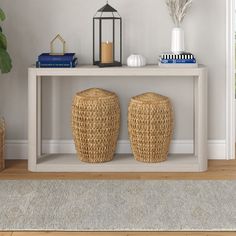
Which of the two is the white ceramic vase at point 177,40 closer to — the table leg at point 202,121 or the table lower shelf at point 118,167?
the table leg at point 202,121

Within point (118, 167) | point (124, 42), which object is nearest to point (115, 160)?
point (118, 167)

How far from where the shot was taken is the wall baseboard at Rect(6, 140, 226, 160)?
13.5 feet

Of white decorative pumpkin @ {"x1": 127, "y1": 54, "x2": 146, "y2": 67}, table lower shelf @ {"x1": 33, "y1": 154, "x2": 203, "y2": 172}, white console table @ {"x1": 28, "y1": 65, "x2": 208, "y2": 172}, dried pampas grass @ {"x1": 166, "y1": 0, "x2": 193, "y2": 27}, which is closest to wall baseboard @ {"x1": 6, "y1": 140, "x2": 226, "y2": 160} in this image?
white console table @ {"x1": 28, "y1": 65, "x2": 208, "y2": 172}

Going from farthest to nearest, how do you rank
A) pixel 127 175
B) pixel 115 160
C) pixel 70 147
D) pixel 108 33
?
pixel 70 147, pixel 108 33, pixel 115 160, pixel 127 175

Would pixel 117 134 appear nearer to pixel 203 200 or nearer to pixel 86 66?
pixel 86 66

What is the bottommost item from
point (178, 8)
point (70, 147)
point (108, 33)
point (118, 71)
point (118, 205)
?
point (118, 205)

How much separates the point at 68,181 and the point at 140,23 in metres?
1.28

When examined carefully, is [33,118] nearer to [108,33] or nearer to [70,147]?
[70,147]

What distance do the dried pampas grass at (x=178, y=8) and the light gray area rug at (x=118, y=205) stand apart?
1172 mm

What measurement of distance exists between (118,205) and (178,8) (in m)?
1.56

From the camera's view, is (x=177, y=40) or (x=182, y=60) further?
(x=177, y=40)

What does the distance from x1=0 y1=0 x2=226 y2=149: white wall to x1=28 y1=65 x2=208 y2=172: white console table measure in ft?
0.72

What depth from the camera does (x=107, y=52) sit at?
3.84 metres

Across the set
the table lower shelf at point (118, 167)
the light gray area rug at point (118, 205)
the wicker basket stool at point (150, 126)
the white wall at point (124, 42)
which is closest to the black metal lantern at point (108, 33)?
the white wall at point (124, 42)
